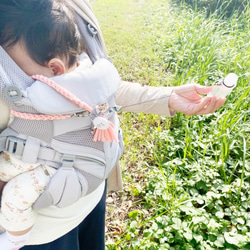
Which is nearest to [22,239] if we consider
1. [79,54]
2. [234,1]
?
[79,54]

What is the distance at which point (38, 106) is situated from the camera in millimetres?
756

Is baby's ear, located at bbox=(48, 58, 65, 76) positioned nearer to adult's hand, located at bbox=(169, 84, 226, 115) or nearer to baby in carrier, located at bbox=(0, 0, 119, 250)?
baby in carrier, located at bbox=(0, 0, 119, 250)

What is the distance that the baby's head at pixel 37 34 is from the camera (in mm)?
751

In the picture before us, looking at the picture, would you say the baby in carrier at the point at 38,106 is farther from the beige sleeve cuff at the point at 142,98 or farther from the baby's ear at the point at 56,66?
the beige sleeve cuff at the point at 142,98

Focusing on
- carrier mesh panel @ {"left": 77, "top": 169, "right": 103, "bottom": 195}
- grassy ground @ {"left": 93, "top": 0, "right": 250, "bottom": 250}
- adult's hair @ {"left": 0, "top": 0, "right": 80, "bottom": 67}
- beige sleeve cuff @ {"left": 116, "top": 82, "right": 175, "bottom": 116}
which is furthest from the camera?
grassy ground @ {"left": 93, "top": 0, "right": 250, "bottom": 250}

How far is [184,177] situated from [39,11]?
64.8 inches

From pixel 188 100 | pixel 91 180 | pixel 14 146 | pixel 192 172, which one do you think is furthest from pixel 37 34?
pixel 192 172

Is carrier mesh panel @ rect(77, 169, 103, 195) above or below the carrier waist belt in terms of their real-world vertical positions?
below

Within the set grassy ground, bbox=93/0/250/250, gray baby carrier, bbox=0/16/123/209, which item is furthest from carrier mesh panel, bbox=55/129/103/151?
grassy ground, bbox=93/0/250/250

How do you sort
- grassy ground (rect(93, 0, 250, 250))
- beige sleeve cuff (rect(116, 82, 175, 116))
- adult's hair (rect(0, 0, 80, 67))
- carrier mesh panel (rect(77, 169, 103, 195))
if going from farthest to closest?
grassy ground (rect(93, 0, 250, 250)) < beige sleeve cuff (rect(116, 82, 175, 116)) < carrier mesh panel (rect(77, 169, 103, 195)) < adult's hair (rect(0, 0, 80, 67))

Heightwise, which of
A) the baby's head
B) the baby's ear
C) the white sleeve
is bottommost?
the white sleeve

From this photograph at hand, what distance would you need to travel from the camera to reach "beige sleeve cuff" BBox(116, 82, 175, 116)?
128 cm

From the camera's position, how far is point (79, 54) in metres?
0.97

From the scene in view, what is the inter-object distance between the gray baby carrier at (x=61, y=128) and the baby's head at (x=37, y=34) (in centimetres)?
5
